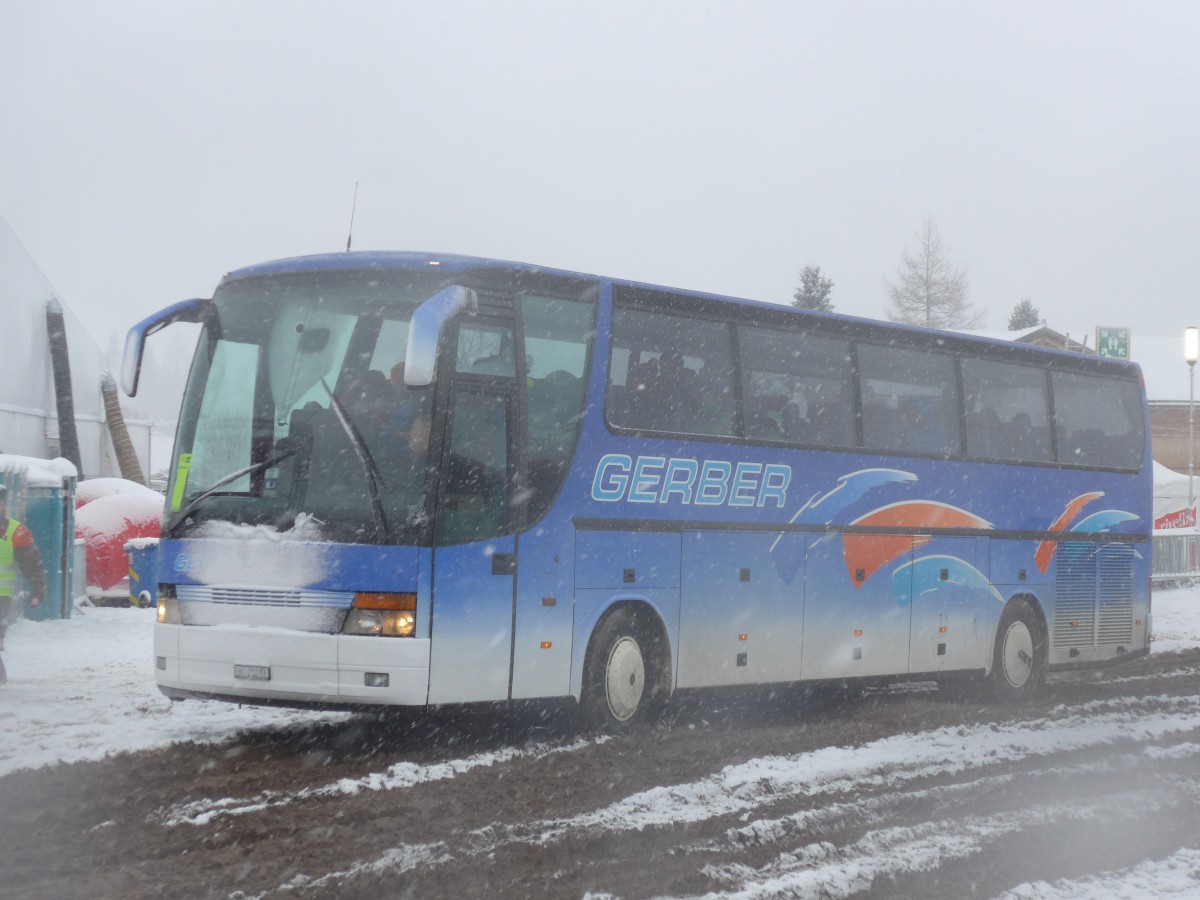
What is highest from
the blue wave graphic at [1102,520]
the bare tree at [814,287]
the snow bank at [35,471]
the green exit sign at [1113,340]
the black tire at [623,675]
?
the bare tree at [814,287]

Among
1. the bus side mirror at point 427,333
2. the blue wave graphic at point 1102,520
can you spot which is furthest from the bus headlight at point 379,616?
the blue wave graphic at point 1102,520

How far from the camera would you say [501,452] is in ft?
32.3

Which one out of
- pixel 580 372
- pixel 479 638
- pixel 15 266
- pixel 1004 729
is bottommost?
pixel 1004 729

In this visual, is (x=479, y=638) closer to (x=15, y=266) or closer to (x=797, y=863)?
(x=797, y=863)

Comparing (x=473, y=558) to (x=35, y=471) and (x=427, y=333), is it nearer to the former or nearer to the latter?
(x=427, y=333)

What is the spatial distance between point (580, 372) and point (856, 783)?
3545 mm

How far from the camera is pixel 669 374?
11195mm

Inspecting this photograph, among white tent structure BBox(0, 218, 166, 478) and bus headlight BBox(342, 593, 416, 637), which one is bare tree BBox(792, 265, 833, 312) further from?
bus headlight BBox(342, 593, 416, 637)

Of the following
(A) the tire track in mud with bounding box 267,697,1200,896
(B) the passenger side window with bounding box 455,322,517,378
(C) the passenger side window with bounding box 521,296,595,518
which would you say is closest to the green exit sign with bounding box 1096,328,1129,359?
(A) the tire track in mud with bounding box 267,697,1200,896

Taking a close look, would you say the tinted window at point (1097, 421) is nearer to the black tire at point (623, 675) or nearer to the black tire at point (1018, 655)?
the black tire at point (1018, 655)

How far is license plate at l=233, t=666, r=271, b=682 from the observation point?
29.9 ft

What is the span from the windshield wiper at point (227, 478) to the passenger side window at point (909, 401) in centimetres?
581

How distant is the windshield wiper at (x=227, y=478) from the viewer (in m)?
9.34

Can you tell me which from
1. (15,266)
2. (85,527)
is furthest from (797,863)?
(15,266)
